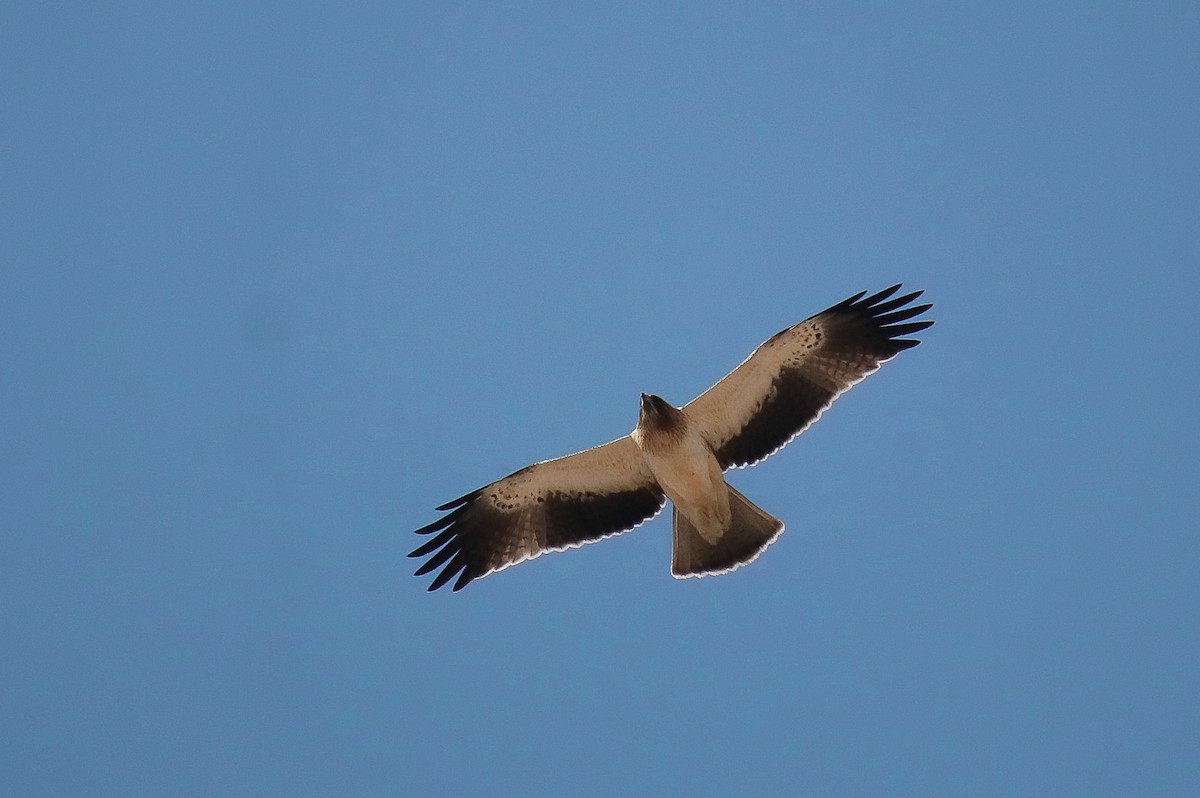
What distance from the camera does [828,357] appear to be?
1021 centimetres

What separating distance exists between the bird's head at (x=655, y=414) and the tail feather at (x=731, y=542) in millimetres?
837

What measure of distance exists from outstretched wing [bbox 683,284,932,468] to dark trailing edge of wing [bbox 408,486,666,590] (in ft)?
2.75

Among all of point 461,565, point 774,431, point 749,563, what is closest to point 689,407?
point 774,431

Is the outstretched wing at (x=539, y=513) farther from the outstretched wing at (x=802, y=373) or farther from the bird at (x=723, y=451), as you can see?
the outstretched wing at (x=802, y=373)

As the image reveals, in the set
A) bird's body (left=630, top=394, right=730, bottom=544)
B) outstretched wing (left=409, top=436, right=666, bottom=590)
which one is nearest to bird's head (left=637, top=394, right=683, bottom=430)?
bird's body (left=630, top=394, right=730, bottom=544)

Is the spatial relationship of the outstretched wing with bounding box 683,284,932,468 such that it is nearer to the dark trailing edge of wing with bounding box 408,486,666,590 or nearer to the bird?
the bird

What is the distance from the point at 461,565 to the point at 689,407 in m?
2.39

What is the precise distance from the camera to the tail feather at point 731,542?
10133 millimetres

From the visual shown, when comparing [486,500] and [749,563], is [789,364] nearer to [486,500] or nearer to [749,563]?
[749,563]

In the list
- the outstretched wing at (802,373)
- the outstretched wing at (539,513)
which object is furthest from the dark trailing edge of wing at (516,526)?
the outstretched wing at (802,373)

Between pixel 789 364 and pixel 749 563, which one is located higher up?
pixel 789 364

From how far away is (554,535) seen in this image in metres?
10.6

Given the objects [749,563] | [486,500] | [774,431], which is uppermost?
[486,500]

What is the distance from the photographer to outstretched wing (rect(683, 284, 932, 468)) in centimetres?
1016
